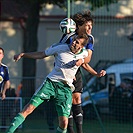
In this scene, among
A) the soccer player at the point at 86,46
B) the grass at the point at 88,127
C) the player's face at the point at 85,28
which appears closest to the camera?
the soccer player at the point at 86,46

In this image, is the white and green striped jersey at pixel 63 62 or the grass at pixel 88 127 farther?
the grass at pixel 88 127

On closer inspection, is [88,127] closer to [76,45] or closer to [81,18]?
[81,18]

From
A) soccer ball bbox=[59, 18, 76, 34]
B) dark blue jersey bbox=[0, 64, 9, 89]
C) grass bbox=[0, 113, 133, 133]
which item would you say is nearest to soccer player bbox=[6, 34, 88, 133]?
soccer ball bbox=[59, 18, 76, 34]

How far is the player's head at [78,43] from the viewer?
10195 mm

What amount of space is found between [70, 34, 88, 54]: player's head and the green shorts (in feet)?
1.86

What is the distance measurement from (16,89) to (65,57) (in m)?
8.05

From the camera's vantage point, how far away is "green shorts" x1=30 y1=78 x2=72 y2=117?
33.3 feet

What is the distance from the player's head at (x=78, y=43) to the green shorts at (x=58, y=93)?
566 mm

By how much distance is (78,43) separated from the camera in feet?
33.5

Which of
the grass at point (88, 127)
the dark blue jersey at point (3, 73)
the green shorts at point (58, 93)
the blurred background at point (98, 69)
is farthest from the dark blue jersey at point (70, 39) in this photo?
the grass at point (88, 127)

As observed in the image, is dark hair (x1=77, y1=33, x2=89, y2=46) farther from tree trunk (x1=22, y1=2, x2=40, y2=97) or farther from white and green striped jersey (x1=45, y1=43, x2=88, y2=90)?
tree trunk (x1=22, y1=2, x2=40, y2=97)

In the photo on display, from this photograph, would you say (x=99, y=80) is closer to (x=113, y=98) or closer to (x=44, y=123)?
(x=113, y=98)

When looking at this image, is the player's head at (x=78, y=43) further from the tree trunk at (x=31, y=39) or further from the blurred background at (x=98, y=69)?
the tree trunk at (x=31, y=39)

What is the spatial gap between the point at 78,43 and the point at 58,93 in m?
0.83
